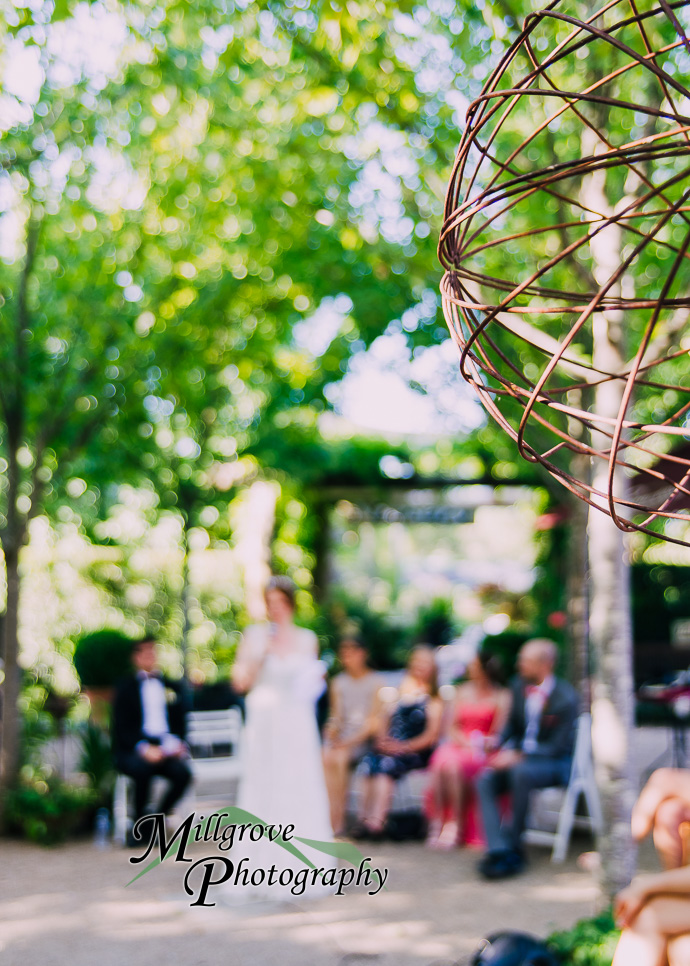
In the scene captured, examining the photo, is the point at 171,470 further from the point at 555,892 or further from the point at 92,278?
the point at 555,892

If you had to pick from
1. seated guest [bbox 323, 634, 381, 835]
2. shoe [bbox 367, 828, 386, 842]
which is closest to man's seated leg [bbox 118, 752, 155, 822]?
seated guest [bbox 323, 634, 381, 835]

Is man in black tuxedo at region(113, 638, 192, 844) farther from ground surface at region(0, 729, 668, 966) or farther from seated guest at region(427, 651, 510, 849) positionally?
seated guest at region(427, 651, 510, 849)

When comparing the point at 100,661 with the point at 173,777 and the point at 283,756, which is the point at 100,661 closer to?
the point at 173,777

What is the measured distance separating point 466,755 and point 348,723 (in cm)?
101

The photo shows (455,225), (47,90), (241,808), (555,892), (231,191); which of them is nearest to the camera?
(455,225)

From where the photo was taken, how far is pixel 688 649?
32.8ft

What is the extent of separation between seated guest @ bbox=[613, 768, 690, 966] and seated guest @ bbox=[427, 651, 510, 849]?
12.8 feet

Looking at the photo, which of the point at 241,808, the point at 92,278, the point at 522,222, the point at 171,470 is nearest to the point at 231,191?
the point at 92,278

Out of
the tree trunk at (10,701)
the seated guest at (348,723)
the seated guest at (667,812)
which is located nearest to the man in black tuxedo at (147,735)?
the tree trunk at (10,701)

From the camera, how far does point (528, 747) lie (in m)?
5.88

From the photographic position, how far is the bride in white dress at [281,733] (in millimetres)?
5246

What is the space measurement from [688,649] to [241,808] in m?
6.66

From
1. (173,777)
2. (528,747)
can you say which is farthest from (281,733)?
(528,747)

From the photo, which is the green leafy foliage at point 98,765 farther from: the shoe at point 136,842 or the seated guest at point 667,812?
the seated guest at point 667,812
